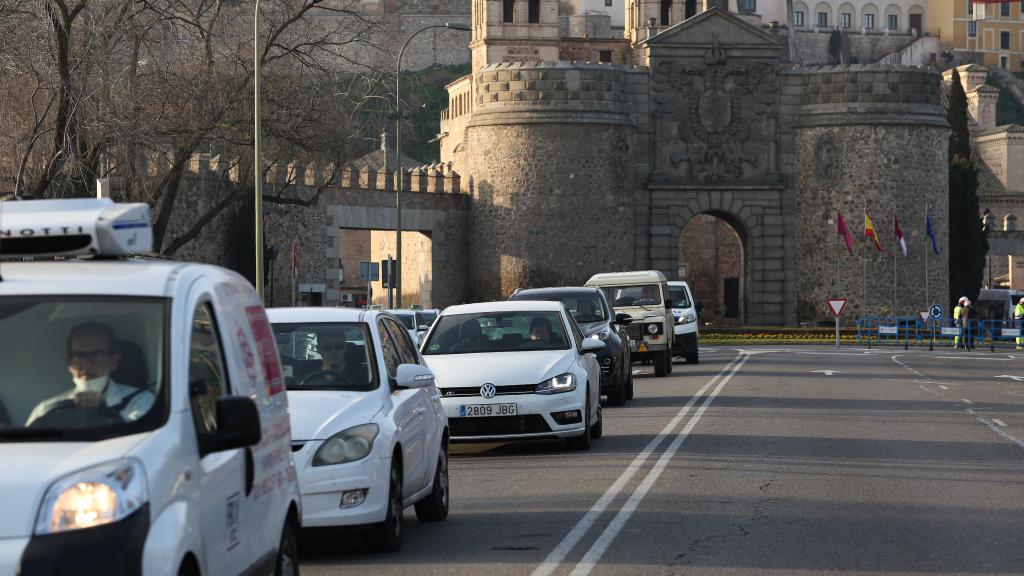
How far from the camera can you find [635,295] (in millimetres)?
34719

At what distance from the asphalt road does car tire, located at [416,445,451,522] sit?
0.33 feet

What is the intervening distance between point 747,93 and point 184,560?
65394mm

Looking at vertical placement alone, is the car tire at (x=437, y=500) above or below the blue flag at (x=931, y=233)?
below

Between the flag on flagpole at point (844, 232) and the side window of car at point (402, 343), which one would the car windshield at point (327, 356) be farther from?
the flag on flagpole at point (844, 232)

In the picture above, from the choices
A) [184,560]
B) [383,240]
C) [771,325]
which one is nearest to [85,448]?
[184,560]

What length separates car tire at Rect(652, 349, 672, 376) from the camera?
34375 mm

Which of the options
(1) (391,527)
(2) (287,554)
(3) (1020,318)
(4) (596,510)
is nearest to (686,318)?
(3) (1020,318)

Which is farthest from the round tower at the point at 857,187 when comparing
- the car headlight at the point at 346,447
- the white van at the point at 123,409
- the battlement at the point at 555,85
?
the white van at the point at 123,409

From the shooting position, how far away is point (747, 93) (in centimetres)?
7025

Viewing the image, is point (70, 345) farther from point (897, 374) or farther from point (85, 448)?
point (897, 374)

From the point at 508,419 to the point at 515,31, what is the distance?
66715 mm

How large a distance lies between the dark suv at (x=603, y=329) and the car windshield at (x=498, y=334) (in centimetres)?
576

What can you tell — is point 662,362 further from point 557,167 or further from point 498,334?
point 557,167

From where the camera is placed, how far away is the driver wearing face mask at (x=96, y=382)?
6633mm
